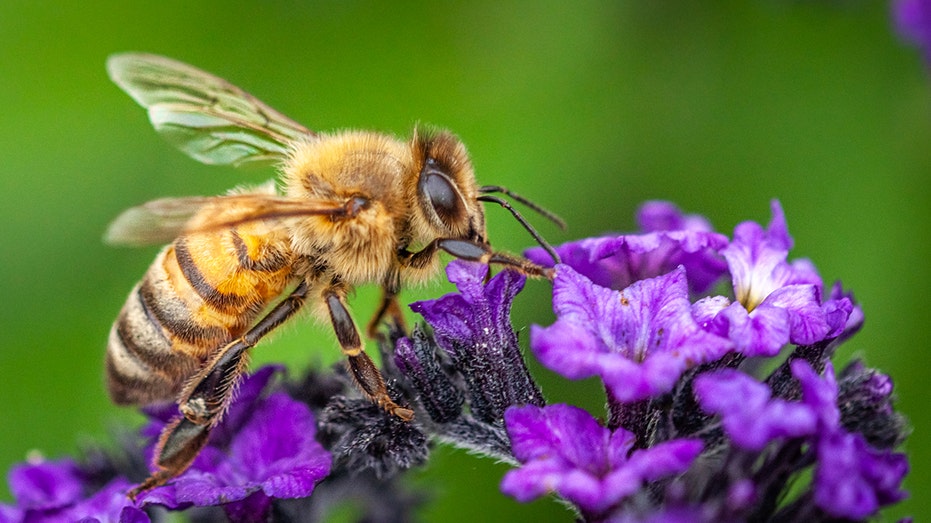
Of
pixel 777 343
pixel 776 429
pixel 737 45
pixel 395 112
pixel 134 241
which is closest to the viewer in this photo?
pixel 776 429

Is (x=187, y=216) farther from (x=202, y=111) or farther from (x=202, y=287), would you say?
(x=202, y=111)

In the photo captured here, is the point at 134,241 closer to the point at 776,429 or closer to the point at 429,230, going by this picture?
the point at 429,230

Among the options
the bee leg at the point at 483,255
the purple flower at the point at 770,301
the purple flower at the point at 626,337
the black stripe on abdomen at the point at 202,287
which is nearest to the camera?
the purple flower at the point at 626,337

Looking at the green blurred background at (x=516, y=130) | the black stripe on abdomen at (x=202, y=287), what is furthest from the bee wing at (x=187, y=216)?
the green blurred background at (x=516, y=130)

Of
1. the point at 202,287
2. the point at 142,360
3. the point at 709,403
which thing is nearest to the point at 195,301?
the point at 202,287

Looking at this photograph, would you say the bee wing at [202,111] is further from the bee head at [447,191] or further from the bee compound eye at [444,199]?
the bee compound eye at [444,199]

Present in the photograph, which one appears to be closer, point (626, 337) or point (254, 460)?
point (626, 337)

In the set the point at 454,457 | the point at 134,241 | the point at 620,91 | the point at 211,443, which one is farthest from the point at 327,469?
the point at 620,91
